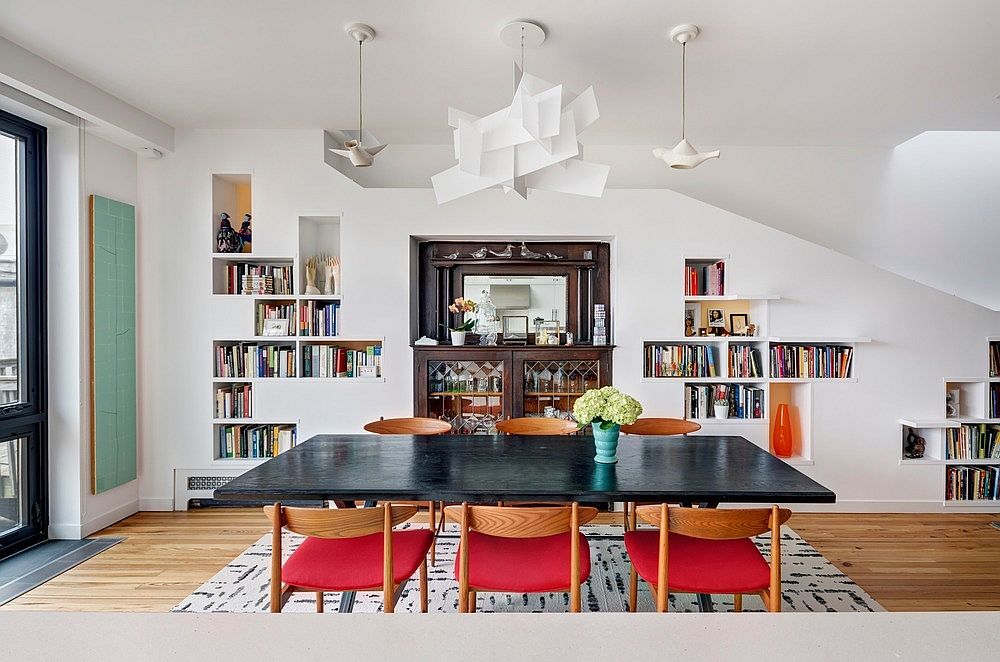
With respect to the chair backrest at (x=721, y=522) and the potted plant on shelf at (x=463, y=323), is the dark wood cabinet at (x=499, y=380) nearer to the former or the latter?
the potted plant on shelf at (x=463, y=323)

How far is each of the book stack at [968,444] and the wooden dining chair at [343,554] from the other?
13.2ft

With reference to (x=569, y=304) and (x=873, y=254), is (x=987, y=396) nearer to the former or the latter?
(x=873, y=254)

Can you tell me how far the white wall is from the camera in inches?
161

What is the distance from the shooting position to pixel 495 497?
2213 mm

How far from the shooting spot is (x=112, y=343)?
3.87 meters

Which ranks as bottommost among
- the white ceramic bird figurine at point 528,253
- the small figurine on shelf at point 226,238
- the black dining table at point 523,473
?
the black dining table at point 523,473

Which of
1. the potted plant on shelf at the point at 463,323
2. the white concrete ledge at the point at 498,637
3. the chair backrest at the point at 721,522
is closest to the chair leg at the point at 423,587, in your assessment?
the chair backrest at the point at 721,522

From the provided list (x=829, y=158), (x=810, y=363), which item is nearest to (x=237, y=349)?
(x=810, y=363)

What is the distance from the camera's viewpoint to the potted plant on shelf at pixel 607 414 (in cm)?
251

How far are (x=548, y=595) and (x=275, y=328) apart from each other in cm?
273

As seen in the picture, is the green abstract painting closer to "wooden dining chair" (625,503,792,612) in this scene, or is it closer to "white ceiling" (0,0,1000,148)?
"white ceiling" (0,0,1000,148)

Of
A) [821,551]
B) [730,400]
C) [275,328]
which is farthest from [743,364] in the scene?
[275,328]

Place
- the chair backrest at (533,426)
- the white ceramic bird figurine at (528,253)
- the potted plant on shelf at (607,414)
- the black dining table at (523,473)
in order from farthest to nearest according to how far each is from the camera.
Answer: the white ceramic bird figurine at (528,253)
the chair backrest at (533,426)
the potted plant on shelf at (607,414)
the black dining table at (523,473)

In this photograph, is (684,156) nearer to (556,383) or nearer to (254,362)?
(556,383)
